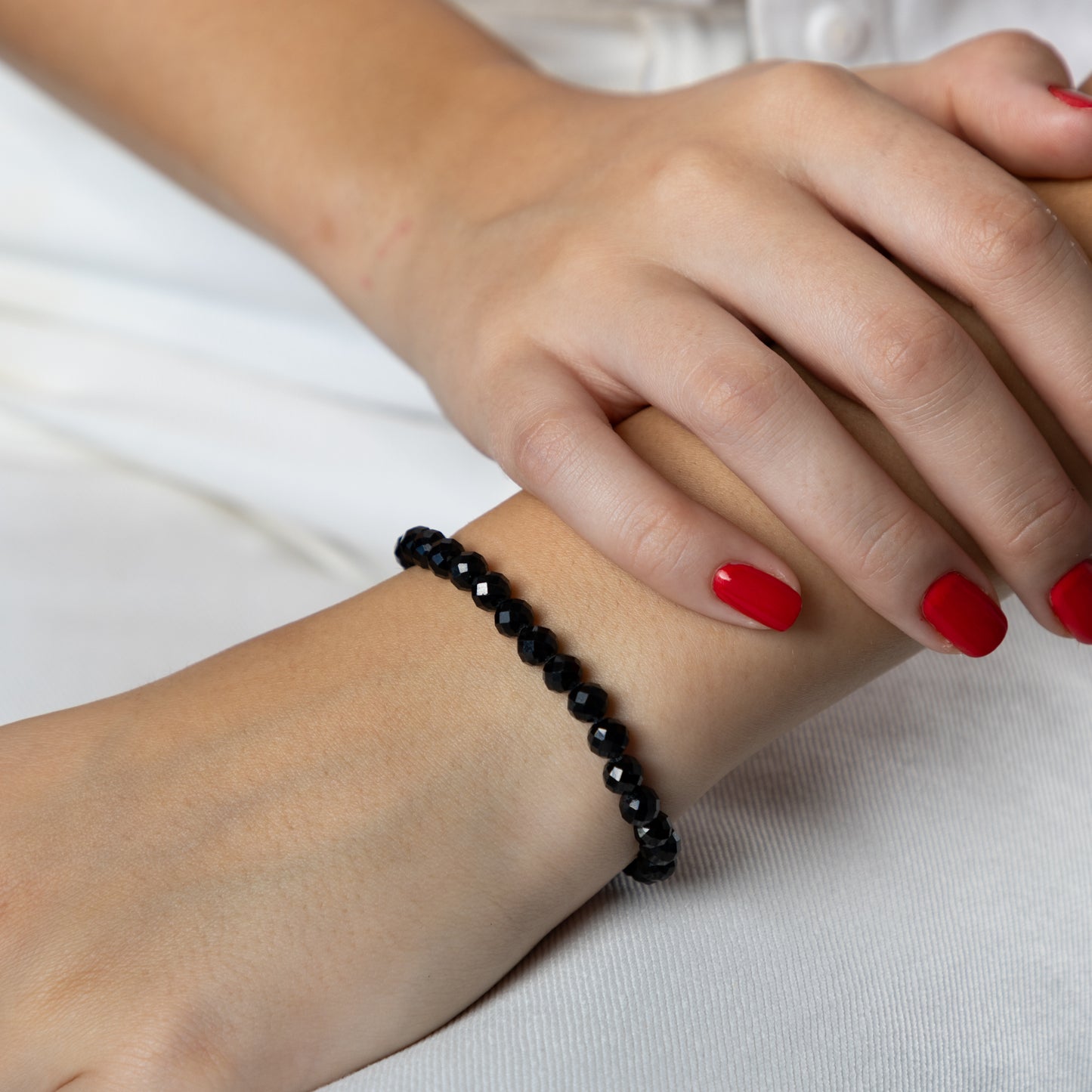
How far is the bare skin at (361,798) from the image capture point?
21.6 inches

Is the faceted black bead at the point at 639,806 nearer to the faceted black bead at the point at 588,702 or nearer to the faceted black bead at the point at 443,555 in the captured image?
the faceted black bead at the point at 588,702

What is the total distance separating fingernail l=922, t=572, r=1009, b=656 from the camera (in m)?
0.61

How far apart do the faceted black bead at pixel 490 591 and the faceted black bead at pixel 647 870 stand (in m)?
0.16

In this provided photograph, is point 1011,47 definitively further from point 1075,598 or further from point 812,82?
point 1075,598

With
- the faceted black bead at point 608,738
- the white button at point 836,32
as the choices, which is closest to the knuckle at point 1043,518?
the faceted black bead at point 608,738

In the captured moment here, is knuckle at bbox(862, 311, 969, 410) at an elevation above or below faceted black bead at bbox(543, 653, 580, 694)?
above

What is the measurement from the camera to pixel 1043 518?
61 cm

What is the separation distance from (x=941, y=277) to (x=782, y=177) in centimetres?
11

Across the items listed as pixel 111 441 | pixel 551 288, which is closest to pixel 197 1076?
pixel 551 288

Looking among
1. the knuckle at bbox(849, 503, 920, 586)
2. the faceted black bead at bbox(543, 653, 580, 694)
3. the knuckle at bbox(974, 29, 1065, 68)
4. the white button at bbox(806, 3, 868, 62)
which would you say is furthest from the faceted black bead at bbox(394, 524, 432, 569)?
the white button at bbox(806, 3, 868, 62)

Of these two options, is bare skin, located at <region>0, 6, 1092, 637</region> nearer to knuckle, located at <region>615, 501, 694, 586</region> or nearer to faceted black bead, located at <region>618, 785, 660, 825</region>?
knuckle, located at <region>615, 501, 694, 586</region>

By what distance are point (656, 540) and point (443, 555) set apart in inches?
4.9

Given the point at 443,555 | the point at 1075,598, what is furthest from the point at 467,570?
the point at 1075,598

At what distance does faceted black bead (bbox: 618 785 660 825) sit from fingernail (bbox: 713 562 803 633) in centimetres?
11
